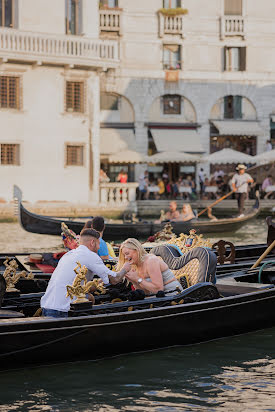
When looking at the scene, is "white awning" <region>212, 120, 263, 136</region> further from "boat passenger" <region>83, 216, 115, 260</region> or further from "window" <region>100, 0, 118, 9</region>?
"boat passenger" <region>83, 216, 115, 260</region>

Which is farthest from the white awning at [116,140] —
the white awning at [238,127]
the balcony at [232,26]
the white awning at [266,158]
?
the white awning at [266,158]

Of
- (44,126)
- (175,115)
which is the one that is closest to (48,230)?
(44,126)

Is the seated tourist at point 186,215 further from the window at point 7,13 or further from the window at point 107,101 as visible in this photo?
the window at point 107,101

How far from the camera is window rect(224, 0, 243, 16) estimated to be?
27.5 metres

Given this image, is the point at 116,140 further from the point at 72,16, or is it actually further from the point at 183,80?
the point at 72,16

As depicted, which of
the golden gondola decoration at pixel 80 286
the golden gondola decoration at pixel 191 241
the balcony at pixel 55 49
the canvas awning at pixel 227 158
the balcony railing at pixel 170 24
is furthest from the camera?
the balcony railing at pixel 170 24

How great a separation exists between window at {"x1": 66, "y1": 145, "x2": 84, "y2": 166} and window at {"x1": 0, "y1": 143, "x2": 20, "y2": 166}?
135cm

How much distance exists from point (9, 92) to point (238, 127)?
970 cm

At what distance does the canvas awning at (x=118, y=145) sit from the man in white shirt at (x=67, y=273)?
1820cm

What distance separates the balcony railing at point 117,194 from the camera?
67.3 ft

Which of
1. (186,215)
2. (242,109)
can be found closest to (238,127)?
(242,109)

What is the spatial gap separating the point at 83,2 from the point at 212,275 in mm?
15830

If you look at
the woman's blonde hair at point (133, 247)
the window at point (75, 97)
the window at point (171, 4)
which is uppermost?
the window at point (171, 4)

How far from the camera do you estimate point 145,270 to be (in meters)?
6.11
